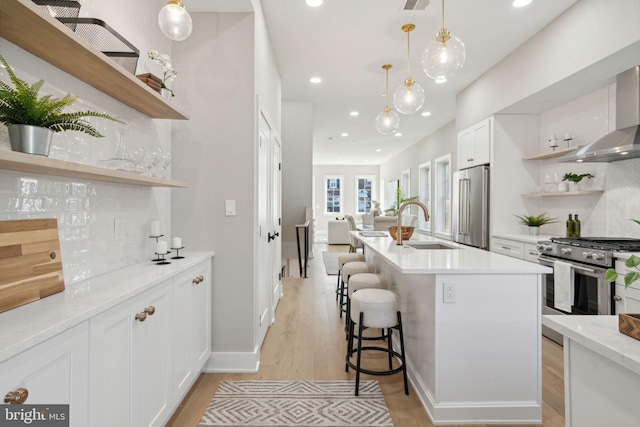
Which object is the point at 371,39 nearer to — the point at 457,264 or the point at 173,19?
the point at 173,19

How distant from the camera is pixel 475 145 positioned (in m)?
4.69

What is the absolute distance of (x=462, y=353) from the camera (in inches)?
75.7

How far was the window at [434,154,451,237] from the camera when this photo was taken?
777 centimetres

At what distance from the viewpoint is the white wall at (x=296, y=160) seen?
6.05m

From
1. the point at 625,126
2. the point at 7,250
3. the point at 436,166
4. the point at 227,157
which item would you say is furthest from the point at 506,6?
the point at 436,166

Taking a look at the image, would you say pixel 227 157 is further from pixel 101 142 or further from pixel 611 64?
pixel 611 64

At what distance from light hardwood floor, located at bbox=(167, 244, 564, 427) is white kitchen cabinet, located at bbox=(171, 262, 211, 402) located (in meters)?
0.16

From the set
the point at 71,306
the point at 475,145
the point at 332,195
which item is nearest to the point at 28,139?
the point at 71,306

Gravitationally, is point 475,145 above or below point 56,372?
above

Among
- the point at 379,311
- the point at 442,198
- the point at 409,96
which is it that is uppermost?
the point at 409,96

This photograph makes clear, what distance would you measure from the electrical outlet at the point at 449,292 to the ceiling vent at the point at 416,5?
247 centimetres

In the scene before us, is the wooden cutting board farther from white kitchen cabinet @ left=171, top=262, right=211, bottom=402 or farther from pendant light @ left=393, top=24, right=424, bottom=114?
pendant light @ left=393, top=24, right=424, bottom=114

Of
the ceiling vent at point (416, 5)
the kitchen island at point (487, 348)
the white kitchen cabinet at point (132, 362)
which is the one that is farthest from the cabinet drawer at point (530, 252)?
the white kitchen cabinet at point (132, 362)

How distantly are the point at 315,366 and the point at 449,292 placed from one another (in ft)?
4.26
